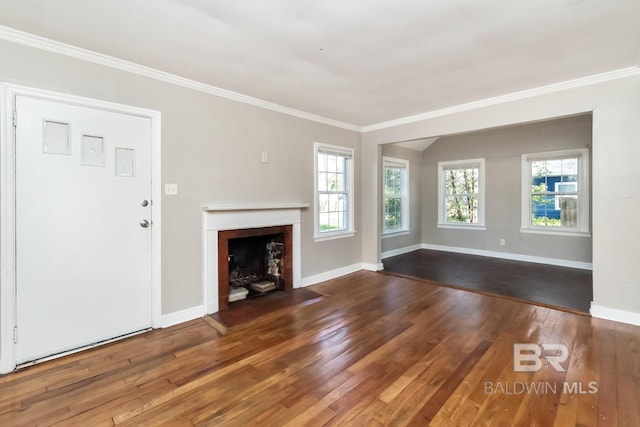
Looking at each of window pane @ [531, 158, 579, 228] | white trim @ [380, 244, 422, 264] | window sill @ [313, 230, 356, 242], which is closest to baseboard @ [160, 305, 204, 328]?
window sill @ [313, 230, 356, 242]

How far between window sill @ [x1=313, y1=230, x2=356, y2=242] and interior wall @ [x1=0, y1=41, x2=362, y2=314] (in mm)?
199

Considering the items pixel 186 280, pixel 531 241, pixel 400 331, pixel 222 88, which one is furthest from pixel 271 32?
pixel 531 241

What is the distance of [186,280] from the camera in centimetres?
305

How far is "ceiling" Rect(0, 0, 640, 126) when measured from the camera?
1.88 meters

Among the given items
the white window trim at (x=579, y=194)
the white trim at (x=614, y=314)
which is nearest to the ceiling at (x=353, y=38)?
the white trim at (x=614, y=314)

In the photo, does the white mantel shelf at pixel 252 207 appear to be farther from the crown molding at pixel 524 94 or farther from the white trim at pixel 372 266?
the crown molding at pixel 524 94

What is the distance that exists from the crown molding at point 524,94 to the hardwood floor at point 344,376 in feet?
7.87

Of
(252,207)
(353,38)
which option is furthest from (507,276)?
(353,38)

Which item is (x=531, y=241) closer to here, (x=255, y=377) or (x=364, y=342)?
(x=364, y=342)

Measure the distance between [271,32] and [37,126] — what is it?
1.91m

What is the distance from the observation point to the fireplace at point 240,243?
3.19 meters

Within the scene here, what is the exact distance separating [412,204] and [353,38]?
17.0 feet

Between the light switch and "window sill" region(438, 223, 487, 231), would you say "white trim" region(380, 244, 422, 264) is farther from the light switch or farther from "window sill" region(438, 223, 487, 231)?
the light switch

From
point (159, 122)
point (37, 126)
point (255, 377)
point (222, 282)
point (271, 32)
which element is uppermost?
point (271, 32)
